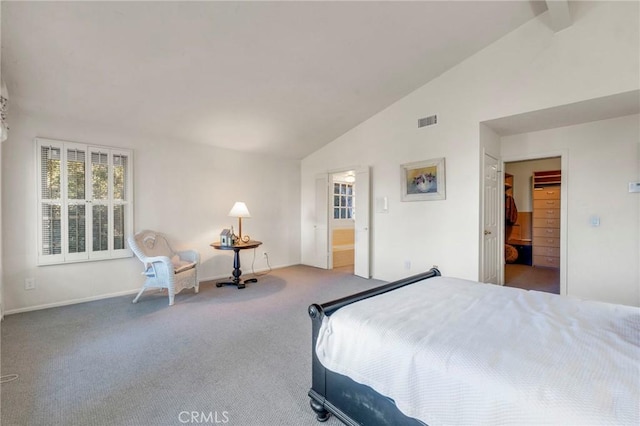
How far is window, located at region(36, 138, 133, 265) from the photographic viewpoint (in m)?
3.42

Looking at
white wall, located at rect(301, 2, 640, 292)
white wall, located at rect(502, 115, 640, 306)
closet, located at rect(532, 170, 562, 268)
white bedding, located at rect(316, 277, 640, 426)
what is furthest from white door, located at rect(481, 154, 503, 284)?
closet, located at rect(532, 170, 562, 268)

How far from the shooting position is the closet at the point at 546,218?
18.9 ft

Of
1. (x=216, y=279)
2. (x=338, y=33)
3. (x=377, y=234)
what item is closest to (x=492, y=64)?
(x=338, y=33)

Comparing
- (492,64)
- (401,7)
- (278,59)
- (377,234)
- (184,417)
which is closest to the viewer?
(184,417)

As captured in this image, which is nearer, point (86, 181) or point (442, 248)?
point (86, 181)

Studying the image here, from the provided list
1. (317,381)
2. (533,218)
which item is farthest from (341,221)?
(317,381)

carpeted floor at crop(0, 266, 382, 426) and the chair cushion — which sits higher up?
the chair cushion

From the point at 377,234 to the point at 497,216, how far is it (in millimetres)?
1838

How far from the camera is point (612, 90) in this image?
9.32 ft

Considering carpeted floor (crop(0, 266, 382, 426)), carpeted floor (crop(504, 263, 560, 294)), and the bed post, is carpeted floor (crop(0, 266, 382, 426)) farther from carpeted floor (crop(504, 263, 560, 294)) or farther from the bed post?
carpeted floor (crop(504, 263, 560, 294))

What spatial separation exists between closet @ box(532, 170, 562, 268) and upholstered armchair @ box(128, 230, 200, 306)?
6.63m

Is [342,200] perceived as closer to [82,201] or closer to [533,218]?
[533,218]

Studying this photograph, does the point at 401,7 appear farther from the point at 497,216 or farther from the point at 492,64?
the point at 497,216

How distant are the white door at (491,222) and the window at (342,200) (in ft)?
9.32
